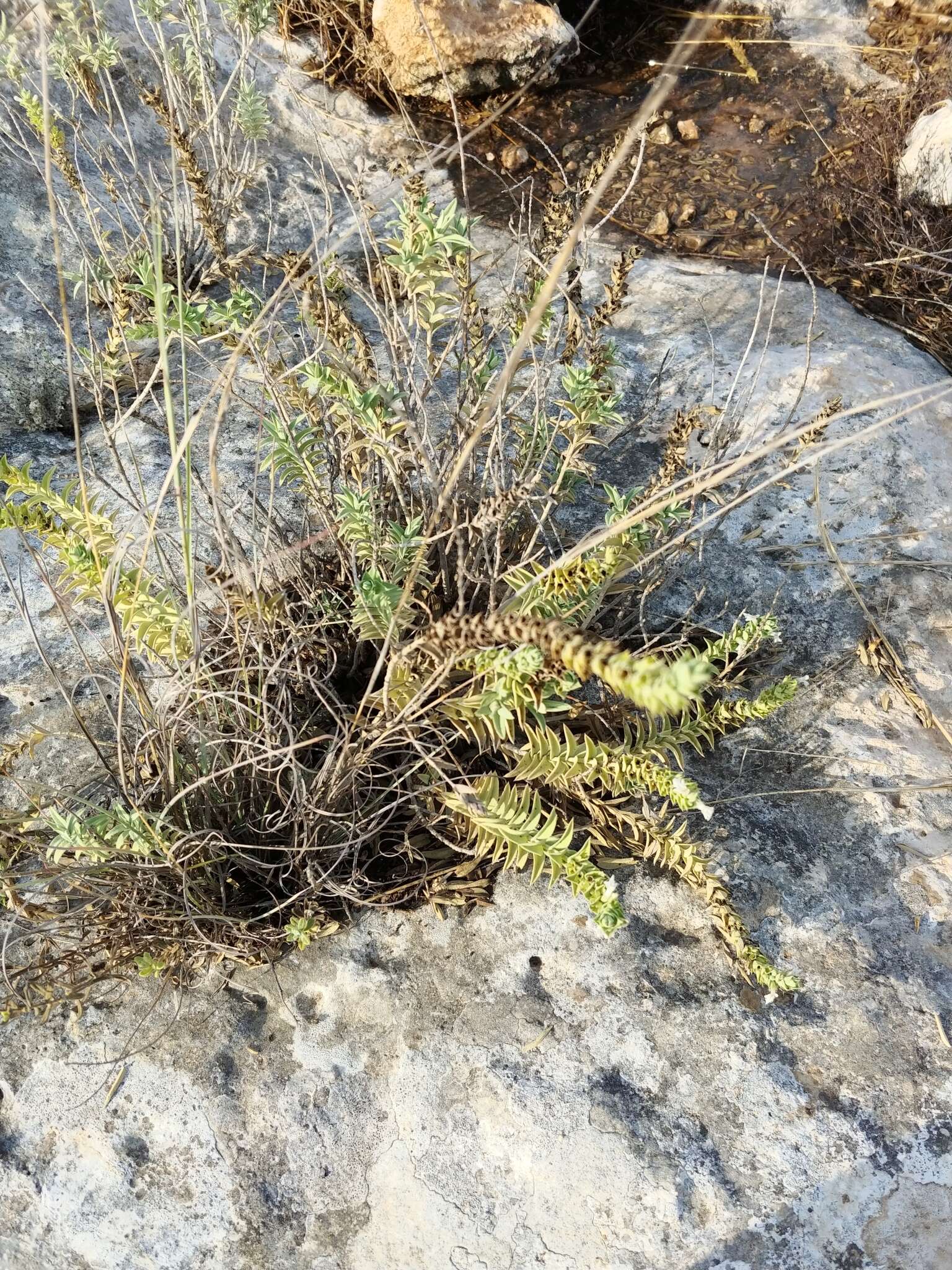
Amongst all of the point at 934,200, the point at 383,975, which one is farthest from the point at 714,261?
the point at 383,975

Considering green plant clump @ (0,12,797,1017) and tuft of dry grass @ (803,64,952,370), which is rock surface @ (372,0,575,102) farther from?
green plant clump @ (0,12,797,1017)

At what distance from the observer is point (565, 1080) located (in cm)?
159

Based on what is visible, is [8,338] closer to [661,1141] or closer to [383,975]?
[383,975]

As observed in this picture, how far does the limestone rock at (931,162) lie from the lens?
11.8ft

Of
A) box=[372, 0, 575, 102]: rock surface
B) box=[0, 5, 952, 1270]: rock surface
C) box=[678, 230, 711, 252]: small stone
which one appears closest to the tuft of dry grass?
box=[678, 230, 711, 252]: small stone

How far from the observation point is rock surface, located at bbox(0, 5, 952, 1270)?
148 cm

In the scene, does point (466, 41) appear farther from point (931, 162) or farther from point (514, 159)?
point (931, 162)

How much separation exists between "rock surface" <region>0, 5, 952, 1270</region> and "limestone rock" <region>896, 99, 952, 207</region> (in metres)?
2.40

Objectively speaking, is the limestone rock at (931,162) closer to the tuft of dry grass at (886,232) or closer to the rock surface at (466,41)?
the tuft of dry grass at (886,232)

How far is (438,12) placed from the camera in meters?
4.04

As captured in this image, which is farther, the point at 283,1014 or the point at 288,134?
the point at 288,134

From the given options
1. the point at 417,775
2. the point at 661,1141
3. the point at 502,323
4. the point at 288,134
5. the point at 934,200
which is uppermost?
the point at 934,200

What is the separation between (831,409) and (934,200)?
2560mm

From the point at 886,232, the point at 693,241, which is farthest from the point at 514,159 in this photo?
the point at 886,232
